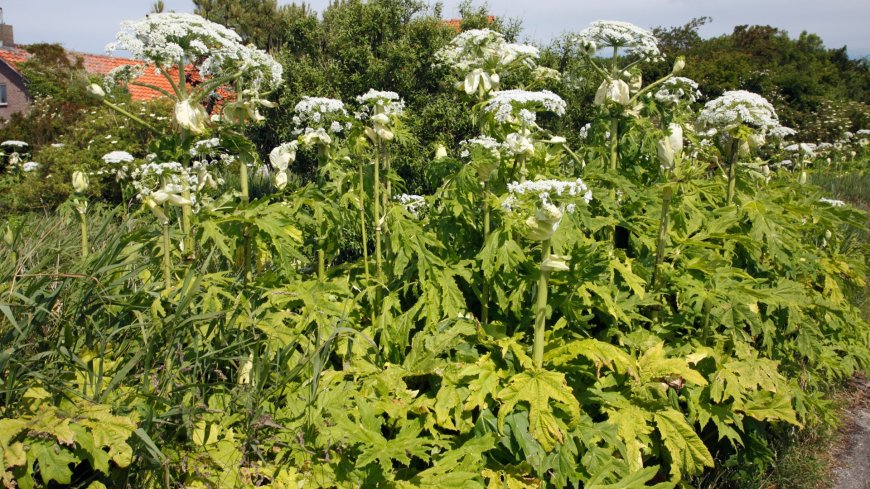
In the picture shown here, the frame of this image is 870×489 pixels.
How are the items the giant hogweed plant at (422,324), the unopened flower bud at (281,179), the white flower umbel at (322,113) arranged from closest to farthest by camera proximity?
1. the giant hogweed plant at (422,324)
2. the white flower umbel at (322,113)
3. the unopened flower bud at (281,179)

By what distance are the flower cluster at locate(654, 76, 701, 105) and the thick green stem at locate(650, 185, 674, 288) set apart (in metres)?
0.88

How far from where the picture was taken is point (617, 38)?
11.9 ft

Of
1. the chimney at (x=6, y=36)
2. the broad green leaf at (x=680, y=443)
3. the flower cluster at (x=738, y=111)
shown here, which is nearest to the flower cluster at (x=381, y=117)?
the flower cluster at (x=738, y=111)

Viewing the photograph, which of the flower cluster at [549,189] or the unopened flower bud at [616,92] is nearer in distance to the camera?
the flower cluster at [549,189]

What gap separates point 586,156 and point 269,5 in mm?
12318

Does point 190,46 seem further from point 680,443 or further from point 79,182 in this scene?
point 680,443

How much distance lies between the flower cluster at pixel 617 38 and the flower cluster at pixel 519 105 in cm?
69

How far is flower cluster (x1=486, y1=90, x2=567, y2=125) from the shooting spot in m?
3.02

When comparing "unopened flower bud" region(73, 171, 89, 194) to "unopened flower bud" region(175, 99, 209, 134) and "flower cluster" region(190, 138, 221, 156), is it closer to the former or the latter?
"flower cluster" region(190, 138, 221, 156)

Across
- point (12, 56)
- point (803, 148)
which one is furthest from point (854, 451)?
point (12, 56)

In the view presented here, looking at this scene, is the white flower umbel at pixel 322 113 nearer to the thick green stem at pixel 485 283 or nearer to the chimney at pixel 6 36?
the thick green stem at pixel 485 283

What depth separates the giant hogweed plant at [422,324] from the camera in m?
2.39

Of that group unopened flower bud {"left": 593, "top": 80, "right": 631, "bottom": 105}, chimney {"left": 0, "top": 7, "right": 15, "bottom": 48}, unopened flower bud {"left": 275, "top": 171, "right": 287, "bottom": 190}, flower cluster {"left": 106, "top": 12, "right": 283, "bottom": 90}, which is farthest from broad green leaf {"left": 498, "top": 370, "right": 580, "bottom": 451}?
chimney {"left": 0, "top": 7, "right": 15, "bottom": 48}

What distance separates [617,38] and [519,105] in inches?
37.9
